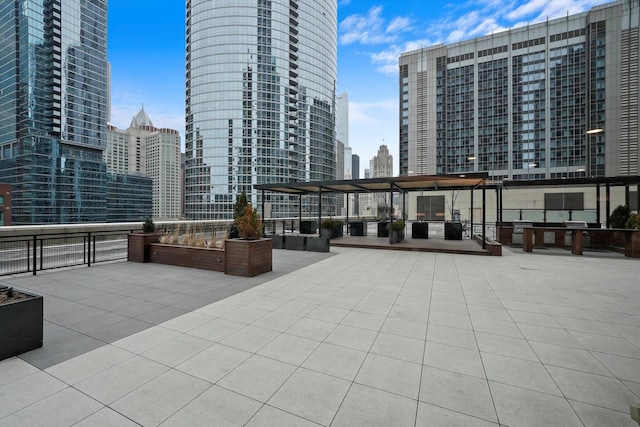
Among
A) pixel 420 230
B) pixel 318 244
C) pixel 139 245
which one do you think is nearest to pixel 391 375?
pixel 318 244

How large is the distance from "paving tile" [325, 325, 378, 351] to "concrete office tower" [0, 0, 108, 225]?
13822cm

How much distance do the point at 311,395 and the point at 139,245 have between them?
9263 millimetres

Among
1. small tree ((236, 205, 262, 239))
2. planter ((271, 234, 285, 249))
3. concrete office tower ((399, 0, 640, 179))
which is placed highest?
concrete office tower ((399, 0, 640, 179))

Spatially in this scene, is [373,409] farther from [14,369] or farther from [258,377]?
[14,369]

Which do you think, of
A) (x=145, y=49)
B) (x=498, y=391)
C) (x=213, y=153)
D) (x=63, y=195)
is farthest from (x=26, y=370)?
(x=145, y=49)

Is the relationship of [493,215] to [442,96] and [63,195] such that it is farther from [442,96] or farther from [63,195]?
[63,195]

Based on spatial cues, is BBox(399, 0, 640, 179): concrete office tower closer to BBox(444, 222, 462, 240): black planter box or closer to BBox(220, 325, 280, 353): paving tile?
BBox(444, 222, 462, 240): black planter box

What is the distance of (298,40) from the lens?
88000 mm

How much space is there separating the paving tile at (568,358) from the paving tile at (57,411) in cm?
490

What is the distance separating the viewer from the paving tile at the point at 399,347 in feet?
11.1

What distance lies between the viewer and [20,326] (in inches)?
132

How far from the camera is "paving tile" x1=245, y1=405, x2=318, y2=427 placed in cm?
221

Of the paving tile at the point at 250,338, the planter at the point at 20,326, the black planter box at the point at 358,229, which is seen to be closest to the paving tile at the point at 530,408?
the paving tile at the point at 250,338

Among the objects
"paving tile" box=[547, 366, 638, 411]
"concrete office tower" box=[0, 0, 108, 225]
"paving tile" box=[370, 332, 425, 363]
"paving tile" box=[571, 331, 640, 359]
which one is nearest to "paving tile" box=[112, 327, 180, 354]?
"paving tile" box=[370, 332, 425, 363]
